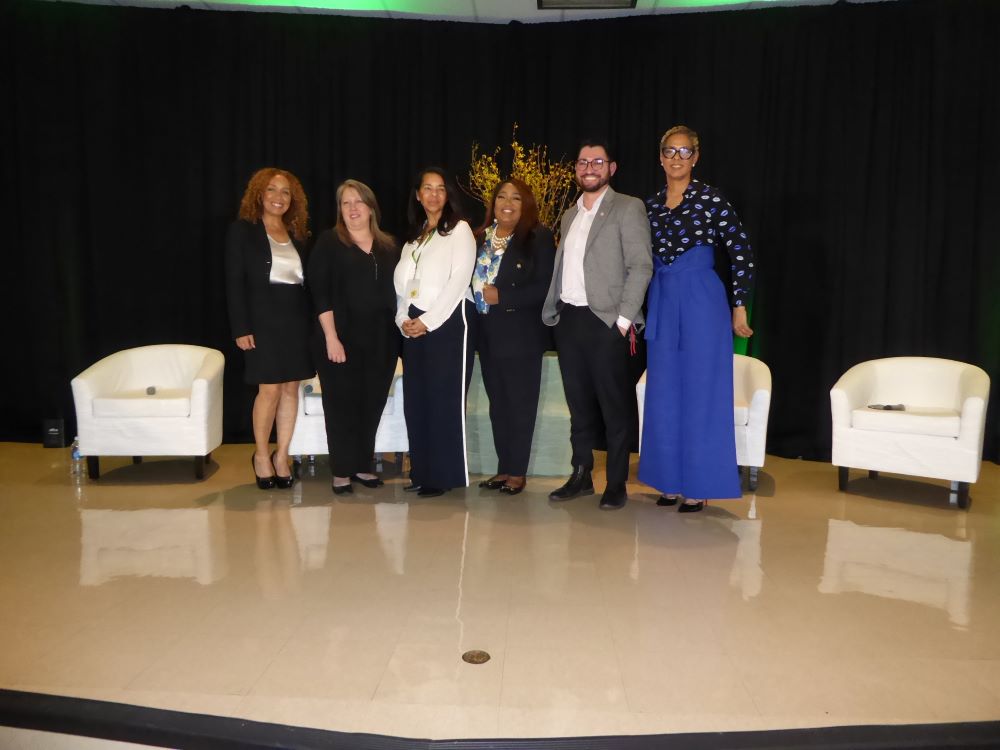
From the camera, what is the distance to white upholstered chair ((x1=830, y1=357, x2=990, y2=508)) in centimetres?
410

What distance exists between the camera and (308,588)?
298cm

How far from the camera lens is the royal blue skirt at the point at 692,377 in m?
3.75

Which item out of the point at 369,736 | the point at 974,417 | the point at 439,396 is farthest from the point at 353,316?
the point at 974,417

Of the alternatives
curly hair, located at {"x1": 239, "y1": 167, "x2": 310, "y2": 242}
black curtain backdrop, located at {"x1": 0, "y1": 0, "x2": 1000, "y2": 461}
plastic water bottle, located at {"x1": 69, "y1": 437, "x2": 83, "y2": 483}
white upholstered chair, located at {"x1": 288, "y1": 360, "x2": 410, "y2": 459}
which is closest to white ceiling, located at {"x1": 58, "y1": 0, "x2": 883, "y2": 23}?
black curtain backdrop, located at {"x1": 0, "y1": 0, "x2": 1000, "y2": 461}

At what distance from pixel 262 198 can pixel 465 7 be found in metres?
2.26

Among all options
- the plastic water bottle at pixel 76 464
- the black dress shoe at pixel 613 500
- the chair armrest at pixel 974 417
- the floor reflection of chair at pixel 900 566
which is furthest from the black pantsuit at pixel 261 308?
the chair armrest at pixel 974 417

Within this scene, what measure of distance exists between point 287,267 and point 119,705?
2441 millimetres

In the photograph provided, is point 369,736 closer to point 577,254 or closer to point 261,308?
point 577,254

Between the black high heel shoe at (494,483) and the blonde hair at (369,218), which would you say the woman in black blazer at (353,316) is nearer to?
the blonde hair at (369,218)

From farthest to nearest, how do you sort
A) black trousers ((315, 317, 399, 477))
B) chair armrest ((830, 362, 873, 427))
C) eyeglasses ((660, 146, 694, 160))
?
chair armrest ((830, 362, 873, 427))
black trousers ((315, 317, 399, 477))
eyeglasses ((660, 146, 694, 160))

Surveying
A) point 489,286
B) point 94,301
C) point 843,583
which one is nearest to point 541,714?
point 843,583

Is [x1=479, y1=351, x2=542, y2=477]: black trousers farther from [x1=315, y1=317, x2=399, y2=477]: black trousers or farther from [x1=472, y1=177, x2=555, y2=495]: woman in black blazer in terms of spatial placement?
[x1=315, y1=317, x2=399, y2=477]: black trousers

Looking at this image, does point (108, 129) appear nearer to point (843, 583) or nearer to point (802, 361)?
point (802, 361)

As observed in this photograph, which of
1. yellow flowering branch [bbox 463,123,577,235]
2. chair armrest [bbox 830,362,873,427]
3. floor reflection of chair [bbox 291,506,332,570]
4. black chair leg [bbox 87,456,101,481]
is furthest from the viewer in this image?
yellow flowering branch [bbox 463,123,577,235]
